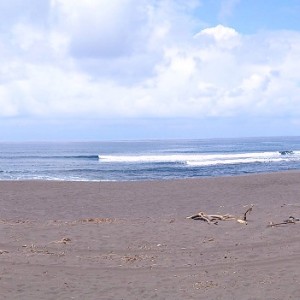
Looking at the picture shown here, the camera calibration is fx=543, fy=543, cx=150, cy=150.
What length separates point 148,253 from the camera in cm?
1090

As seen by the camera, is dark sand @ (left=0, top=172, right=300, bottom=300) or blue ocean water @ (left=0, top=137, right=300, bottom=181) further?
blue ocean water @ (left=0, top=137, right=300, bottom=181)

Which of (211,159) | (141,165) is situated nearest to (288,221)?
(141,165)

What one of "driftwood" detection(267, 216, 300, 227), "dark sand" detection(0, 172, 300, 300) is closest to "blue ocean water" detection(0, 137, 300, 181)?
"dark sand" detection(0, 172, 300, 300)

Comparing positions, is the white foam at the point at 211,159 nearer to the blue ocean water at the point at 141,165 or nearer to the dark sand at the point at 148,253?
the blue ocean water at the point at 141,165

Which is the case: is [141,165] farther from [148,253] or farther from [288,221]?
[148,253]

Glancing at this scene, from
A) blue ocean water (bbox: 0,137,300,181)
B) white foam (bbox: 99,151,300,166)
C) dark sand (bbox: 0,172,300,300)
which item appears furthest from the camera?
white foam (bbox: 99,151,300,166)

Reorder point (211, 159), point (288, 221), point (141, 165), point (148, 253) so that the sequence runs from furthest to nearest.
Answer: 1. point (211, 159)
2. point (141, 165)
3. point (288, 221)
4. point (148, 253)

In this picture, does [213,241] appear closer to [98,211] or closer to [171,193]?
[98,211]

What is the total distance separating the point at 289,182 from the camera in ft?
88.2

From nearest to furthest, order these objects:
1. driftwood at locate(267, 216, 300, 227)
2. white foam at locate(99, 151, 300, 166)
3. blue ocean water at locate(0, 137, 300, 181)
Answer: driftwood at locate(267, 216, 300, 227) → blue ocean water at locate(0, 137, 300, 181) → white foam at locate(99, 151, 300, 166)

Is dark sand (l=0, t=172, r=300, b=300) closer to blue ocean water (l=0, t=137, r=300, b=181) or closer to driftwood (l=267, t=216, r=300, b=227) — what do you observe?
driftwood (l=267, t=216, r=300, b=227)

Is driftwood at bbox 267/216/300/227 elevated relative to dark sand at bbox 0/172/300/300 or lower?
elevated

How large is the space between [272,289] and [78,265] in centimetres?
362

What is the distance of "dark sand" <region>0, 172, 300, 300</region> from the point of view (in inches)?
325
